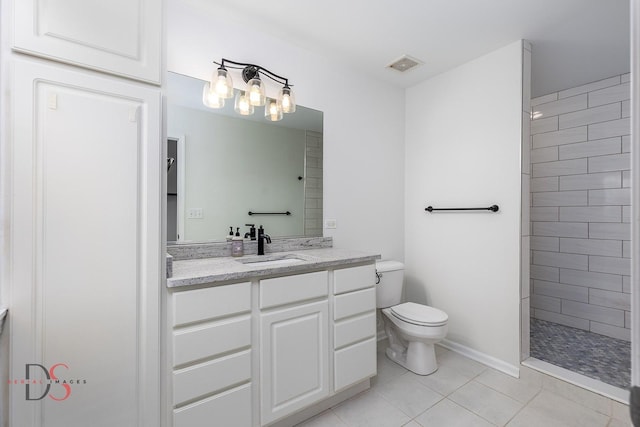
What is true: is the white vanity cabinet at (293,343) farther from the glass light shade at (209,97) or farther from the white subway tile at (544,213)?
the white subway tile at (544,213)

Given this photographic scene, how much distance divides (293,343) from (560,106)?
3448 mm

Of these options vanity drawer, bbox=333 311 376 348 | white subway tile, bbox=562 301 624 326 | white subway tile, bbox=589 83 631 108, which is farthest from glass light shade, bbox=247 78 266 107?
white subway tile, bbox=562 301 624 326

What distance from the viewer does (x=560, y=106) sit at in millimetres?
2994

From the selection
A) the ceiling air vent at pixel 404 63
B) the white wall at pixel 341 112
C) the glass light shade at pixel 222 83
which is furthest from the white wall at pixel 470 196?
the glass light shade at pixel 222 83

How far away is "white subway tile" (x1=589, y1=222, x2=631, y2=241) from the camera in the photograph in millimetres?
2571

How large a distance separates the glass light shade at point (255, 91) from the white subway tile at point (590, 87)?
3.04 meters

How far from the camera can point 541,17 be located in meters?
1.83

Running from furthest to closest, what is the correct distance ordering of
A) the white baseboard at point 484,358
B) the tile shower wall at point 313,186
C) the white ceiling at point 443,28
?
the tile shower wall at point 313,186 < the white baseboard at point 484,358 < the white ceiling at point 443,28

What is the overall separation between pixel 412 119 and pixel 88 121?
253cm

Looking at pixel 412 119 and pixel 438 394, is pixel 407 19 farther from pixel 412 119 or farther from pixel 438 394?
pixel 438 394

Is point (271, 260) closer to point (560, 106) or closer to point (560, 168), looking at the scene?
point (560, 168)

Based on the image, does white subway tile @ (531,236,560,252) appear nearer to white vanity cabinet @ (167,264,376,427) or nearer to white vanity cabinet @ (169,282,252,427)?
white vanity cabinet @ (167,264,376,427)

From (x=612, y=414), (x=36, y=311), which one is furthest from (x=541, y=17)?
(x=36, y=311)

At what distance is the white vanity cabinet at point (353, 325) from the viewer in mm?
1717
